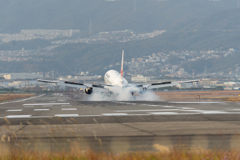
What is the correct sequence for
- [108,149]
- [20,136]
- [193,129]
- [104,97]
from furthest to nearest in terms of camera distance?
[104,97] < [193,129] < [20,136] < [108,149]

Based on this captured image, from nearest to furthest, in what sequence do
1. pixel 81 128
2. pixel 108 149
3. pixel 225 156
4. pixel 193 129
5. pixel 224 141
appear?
pixel 225 156, pixel 108 149, pixel 224 141, pixel 193 129, pixel 81 128

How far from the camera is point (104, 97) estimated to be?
242 feet

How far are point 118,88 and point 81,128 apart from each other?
48660mm

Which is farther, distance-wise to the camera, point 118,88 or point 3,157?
point 118,88

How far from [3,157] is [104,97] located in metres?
62.4

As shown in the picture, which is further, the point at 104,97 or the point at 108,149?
the point at 104,97

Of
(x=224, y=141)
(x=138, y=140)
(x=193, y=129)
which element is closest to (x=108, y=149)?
(x=138, y=140)

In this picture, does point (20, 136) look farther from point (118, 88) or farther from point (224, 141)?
point (118, 88)

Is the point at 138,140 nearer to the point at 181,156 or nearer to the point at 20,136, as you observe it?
the point at 181,156

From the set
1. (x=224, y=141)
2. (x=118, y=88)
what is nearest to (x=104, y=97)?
(x=118, y=88)

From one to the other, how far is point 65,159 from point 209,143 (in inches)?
215

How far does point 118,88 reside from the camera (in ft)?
222

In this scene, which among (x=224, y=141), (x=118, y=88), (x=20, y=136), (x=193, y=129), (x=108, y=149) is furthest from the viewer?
(x=118, y=88)

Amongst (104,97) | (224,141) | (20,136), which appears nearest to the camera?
(224,141)
